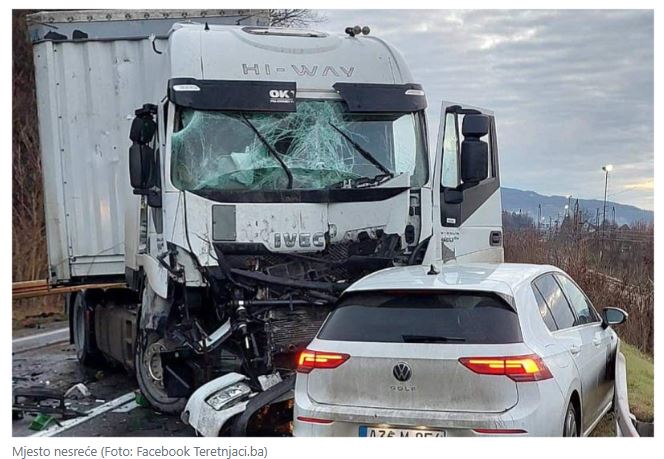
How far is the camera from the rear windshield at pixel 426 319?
482 cm

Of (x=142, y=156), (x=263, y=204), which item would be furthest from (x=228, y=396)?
(x=142, y=156)

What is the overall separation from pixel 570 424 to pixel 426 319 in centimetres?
107

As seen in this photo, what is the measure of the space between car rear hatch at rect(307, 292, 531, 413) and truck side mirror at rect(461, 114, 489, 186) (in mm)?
2510

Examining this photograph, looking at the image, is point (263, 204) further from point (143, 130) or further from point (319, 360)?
point (319, 360)

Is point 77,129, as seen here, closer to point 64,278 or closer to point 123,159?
point 123,159

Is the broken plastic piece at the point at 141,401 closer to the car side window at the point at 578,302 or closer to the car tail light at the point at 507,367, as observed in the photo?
the car side window at the point at 578,302

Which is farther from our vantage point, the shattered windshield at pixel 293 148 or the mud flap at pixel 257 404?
the shattered windshield at pixel 293 148

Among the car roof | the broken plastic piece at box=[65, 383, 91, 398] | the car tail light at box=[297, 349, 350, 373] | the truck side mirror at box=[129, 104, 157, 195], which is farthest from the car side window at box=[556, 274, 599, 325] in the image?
the broken plastic piece at box=[65, 383, 91, 398]

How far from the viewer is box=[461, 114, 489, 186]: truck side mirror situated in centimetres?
718

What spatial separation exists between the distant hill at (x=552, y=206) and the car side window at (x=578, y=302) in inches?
78.1

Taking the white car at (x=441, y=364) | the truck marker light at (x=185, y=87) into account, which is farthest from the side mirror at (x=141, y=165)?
the white car at (x=441, y=364)

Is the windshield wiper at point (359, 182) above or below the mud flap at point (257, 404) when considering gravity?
above

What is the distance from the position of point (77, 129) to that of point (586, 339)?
19.7 ft

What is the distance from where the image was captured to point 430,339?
15.8ft
